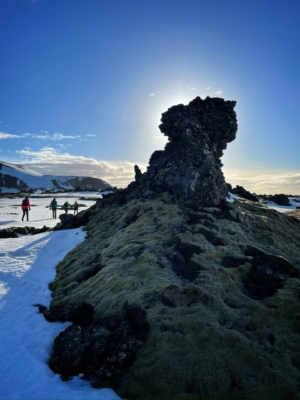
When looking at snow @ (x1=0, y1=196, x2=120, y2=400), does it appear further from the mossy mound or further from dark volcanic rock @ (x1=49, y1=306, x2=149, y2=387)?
the mossy mound

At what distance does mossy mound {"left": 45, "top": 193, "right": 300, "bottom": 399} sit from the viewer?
820cm

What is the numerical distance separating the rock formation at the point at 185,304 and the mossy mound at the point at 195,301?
4 cm

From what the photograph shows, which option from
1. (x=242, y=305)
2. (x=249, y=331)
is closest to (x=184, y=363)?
(x=249, y=331)

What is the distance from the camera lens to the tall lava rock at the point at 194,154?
22328mm

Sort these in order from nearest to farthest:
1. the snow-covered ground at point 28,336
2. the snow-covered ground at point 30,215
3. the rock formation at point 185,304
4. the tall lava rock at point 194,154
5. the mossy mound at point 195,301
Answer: the mossy mound at point 195,301 → the rock formation at point 185,304 → the snow-covered ground at point 28,336 → the tall lava rock at point 194,154 → the snow-covered ground at point 30,215

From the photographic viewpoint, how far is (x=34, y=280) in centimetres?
1722

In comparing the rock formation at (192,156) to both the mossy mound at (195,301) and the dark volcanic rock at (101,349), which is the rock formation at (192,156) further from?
the dark volcanic rock at (101,349)

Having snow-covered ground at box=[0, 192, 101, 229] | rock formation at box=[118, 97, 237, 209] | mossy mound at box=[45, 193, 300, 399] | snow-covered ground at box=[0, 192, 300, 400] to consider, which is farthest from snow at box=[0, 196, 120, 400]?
snow-covered ground at box=[0, 192, 101, 229]

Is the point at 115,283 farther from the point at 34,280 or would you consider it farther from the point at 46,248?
the point at 46,248

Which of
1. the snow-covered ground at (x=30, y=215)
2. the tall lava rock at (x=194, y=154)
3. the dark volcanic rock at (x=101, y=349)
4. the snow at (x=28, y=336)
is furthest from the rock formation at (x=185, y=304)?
the snow-covered ground at (x=30, y=215)

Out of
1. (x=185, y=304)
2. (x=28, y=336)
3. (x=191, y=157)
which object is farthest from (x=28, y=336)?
(x=191, y=157)

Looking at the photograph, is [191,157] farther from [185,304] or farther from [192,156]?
[185,304]

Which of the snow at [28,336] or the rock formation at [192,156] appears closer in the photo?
the snow at [28,336]

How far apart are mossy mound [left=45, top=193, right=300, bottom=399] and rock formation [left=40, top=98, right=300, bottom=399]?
41 mm
